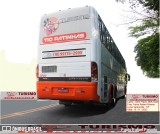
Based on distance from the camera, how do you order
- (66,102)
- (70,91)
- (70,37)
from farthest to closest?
(66,102) < (70,91) < (70,37)

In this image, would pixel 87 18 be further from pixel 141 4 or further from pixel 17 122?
pixel 17 122

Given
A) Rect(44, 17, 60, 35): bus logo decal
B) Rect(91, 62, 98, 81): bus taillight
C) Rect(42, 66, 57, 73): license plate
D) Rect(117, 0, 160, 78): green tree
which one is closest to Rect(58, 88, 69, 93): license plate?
Rect(42, 66, 57, 73): license plate

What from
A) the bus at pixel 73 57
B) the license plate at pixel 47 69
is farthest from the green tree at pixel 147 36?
the license plate at pixel 47 69

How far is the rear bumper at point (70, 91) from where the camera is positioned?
744 centimetres

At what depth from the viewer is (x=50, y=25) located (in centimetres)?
771

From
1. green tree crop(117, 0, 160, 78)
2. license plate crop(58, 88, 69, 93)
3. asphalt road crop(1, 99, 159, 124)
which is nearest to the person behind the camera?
asphalt road crop(1, 99, 159, 124)

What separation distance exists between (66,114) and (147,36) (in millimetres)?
2250

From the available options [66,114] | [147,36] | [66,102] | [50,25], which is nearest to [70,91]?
[66,102]

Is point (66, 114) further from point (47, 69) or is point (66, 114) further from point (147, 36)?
point (147, 36)

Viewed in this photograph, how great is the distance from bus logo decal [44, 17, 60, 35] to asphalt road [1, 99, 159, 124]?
1.46 metres

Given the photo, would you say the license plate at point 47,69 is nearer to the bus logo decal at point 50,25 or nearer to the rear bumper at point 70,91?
the rear bumper at point 70,91

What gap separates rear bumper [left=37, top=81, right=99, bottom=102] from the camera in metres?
7.44

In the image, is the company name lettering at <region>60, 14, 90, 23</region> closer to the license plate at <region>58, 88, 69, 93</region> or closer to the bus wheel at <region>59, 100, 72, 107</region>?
the license plate at <region>58, 88, 69, 93</region>

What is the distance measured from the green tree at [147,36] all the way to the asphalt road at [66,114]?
84cm
